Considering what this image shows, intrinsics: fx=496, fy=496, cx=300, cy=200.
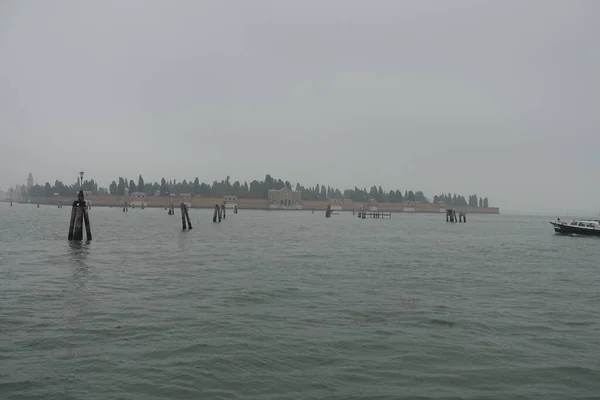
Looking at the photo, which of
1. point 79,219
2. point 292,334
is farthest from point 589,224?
point 292,334

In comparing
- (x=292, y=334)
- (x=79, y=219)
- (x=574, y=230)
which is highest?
(x=79, y=219)

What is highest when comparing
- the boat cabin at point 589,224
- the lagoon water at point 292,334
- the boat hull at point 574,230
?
the boat cabin at point 589,224

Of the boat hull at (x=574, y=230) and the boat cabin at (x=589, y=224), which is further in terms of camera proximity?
the boat cabin at (x=589, y=224)

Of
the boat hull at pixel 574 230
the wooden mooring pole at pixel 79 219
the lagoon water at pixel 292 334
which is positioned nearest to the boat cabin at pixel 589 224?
the boat hull at pixel 574 230

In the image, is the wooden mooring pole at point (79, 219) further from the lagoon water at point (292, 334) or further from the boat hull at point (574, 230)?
the boat hull at point (574, 230)

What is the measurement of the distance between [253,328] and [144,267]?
37.8 feet

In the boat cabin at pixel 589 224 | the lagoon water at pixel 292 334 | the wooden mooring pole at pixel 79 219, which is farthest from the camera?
the boat cabin at pixel 589 224

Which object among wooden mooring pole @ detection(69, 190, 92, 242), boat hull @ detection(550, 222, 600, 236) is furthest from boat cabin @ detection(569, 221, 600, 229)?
wooden mooring pole @ detection(69, 190, 92, 242)

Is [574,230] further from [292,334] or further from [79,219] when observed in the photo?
[292,334]

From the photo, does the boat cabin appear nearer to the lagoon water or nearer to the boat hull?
the boat hull

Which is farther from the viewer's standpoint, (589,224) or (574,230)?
(574,230)

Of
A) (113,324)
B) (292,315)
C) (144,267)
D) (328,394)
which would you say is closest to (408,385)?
(328,394)

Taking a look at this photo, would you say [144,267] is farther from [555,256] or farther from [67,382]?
[555,256]

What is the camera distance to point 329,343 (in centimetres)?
967
